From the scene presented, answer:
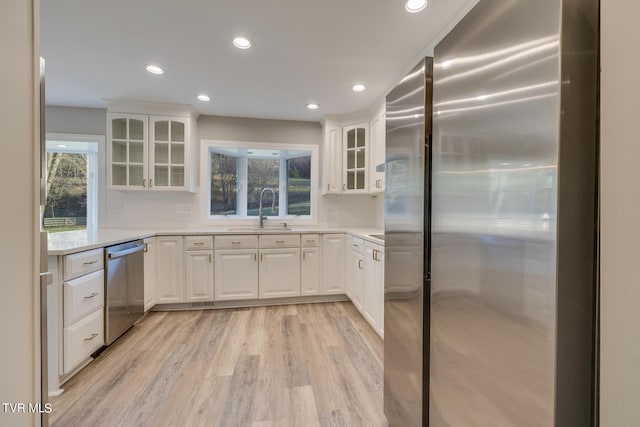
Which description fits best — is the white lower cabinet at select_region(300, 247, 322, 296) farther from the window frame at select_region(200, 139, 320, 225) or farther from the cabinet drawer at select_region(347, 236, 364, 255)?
the window frame at select_region(200, 139, 320, 225)

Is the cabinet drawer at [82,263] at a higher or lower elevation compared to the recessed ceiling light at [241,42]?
lower

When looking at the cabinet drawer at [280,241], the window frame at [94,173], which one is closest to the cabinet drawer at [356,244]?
the cabinet drawer at [280,241]

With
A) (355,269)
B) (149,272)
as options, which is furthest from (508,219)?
(149,272)

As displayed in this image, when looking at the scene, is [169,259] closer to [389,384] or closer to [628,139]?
[389,384]

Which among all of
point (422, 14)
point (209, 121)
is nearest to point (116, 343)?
point (209, 121)

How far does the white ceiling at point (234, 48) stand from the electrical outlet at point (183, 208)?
49.4 inches

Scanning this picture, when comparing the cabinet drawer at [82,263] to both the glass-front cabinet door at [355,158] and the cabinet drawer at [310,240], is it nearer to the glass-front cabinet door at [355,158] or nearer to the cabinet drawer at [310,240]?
the cabinet drawer at [310,240]

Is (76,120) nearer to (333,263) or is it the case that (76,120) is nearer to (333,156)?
(333,156)

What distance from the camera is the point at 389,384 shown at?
1322mm

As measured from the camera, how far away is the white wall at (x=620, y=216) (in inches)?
18.9

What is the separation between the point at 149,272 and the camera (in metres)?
2.72

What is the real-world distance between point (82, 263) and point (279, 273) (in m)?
1.76

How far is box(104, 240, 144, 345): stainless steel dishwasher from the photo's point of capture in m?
2.07

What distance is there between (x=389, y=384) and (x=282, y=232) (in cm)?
203
